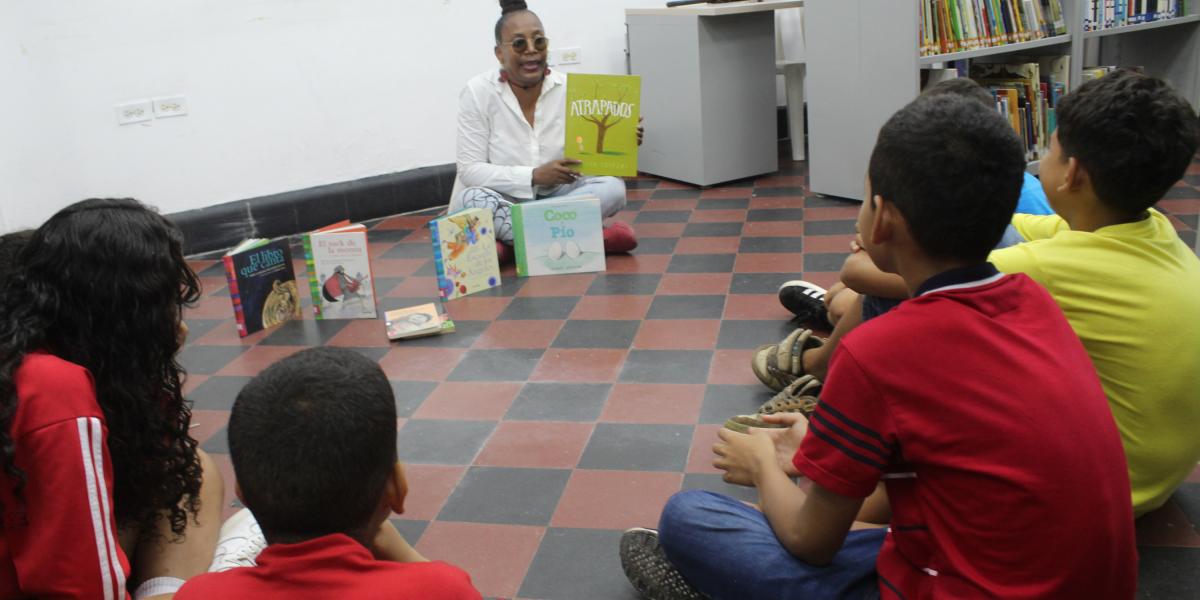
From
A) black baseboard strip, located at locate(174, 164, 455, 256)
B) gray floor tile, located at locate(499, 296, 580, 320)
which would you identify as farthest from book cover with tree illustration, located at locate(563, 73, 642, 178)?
black baseboard strip, located at locate(174, 164, 455, 256)

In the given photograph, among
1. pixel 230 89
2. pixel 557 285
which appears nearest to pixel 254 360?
pixel 557 285

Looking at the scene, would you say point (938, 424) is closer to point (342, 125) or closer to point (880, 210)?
point (880, 210)

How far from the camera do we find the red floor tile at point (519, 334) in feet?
11.5

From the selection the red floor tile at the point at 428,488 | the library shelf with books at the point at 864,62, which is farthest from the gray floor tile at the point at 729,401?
the library shelf with books at the point at 864,62

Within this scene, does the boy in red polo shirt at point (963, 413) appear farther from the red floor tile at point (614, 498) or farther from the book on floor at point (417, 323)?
the book on floor at point (417, 323)

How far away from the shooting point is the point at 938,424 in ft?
4.15

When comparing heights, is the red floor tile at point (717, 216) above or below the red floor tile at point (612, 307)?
above

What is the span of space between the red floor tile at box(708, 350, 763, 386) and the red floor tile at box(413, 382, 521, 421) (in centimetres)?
60

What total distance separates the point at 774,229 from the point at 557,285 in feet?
3.76

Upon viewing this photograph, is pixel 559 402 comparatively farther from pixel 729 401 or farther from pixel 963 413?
pixel 963 413

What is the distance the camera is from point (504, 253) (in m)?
4.47

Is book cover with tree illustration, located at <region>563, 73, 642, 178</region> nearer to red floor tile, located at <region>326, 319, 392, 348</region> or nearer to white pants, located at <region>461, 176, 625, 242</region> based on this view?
white pants, located at <region>461, 176, 625, 242</region>

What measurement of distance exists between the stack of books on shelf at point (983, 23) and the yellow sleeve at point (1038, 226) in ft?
8.24

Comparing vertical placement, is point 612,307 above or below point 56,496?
below
